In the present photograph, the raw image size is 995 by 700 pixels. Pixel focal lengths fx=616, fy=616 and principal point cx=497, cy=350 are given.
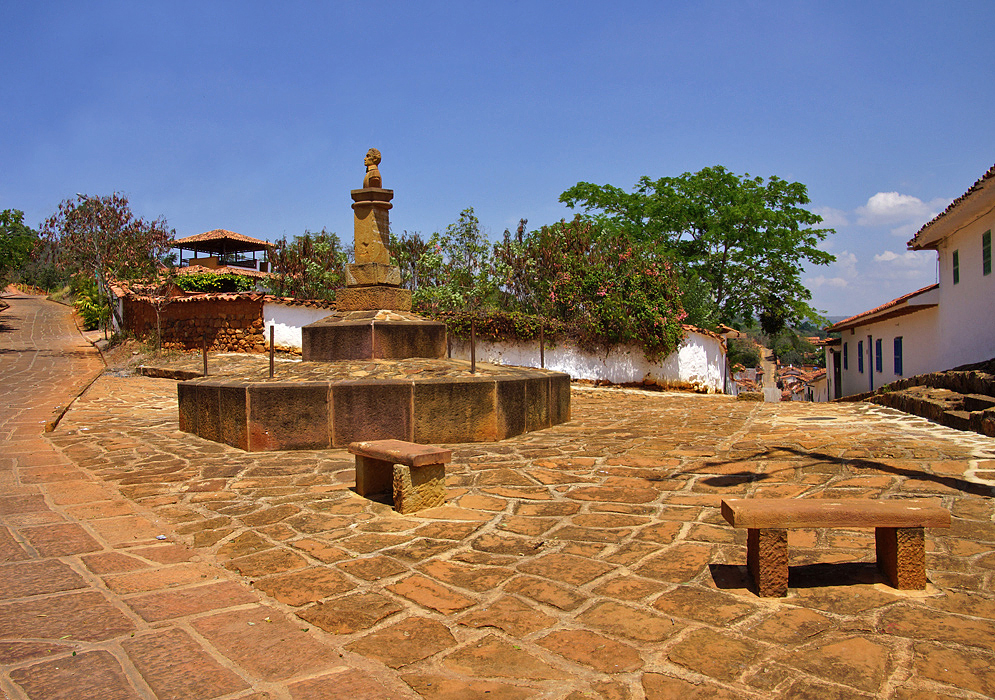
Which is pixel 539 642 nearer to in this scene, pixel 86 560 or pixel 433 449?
pixel 433 449

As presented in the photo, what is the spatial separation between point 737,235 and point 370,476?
23055 mm

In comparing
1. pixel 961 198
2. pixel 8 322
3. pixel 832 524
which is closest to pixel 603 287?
pixel 961 198

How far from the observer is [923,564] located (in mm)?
2648

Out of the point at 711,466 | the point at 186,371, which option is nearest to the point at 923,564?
the point at 711,466

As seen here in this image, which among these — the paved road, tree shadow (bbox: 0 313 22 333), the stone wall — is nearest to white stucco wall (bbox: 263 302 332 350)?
the stone wall

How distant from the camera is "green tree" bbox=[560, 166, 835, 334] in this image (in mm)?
23906

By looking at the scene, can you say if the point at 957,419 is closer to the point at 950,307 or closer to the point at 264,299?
the point at 950,307

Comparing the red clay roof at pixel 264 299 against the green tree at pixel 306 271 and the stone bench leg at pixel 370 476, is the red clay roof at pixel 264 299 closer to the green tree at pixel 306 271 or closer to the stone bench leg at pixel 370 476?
the green tree at pixel 306 271

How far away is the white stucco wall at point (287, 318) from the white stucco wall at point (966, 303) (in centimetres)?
1463

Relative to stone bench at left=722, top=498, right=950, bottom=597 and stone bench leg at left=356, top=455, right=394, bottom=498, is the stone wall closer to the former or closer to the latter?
stone bench leg at left=356, top=455, right=394, bottom=498

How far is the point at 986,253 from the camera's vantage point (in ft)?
37.1

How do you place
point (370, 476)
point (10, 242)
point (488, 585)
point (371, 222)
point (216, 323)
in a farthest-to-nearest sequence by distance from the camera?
point (10, 242)
point (216, 323)
point (371, 222)
point (370, 476)
point (488, 585)

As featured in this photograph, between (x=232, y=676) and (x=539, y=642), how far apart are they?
1066mm

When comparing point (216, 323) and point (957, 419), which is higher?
point (216, 323)
